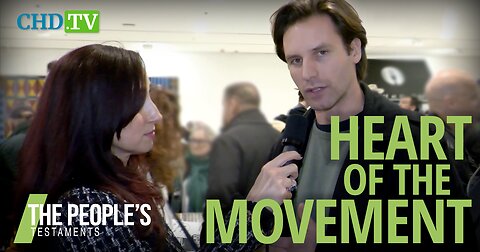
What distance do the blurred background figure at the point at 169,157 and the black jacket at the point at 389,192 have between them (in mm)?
214

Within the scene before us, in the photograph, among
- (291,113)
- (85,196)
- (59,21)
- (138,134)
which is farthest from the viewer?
(59,21)

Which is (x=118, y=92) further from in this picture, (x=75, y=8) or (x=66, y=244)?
(x=75, y=8)

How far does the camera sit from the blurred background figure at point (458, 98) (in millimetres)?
1137

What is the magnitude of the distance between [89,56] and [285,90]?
42cm

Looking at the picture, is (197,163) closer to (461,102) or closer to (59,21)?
(59,21)

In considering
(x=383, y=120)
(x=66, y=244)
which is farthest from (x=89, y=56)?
(x=383, y=120)

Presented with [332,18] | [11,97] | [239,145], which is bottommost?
[239,145]

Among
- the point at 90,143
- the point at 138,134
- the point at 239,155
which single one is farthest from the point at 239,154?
the point at 90,143

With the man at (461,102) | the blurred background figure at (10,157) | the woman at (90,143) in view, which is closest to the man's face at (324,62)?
the man at (461,102)

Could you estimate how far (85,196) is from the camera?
0.82m

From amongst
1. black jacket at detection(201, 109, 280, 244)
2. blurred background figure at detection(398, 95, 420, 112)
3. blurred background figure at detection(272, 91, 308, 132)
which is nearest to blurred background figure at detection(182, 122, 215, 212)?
black jacket at detection(201, 109, 280, 244)

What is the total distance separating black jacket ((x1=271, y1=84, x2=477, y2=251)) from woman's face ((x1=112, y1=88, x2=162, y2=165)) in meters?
0.28

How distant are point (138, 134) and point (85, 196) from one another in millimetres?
167

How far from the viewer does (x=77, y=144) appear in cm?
85
